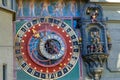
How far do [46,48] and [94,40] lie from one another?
3.80 feet

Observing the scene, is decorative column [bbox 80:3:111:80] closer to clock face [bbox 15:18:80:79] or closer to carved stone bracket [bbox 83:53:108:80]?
carved stone bracket [bbox 83:53:108:80]

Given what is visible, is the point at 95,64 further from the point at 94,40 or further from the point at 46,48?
the point at 46,48

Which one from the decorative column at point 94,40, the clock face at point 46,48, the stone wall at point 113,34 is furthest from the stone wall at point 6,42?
the stone wall at point 113,34

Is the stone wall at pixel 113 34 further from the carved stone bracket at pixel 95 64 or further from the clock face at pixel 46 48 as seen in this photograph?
the clock face at pixel 46 48

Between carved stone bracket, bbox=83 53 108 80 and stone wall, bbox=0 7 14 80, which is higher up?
stone wall, bbox=0 7 14 80

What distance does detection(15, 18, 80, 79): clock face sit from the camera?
11078 millimetres

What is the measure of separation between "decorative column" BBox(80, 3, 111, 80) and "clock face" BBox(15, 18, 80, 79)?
0.27m

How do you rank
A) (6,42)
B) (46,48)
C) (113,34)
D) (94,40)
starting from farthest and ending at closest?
(113,34)
(94,40)
(46,48)
(6,42)

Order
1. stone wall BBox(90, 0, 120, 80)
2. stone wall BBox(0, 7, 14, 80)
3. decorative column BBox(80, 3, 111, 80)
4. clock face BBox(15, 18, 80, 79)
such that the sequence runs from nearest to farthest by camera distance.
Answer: stone wall BBox(0, 7, 14, 80) < clock face BBox(15, 18, 80, 79) < decorative column BBox(80, 3, 111, 80) < stone wall BBox(90, 0, 120, 80)

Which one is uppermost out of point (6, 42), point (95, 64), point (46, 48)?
point (6, 42)

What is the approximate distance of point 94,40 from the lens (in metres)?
11.3

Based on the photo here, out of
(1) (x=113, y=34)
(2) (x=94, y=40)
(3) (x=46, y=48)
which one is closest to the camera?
(3) (x=46, y=48)

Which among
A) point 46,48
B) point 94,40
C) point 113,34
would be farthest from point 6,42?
point 113,34

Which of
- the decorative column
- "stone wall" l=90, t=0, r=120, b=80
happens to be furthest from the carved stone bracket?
"stone wall" l=90, t=0, r=120, b=80
